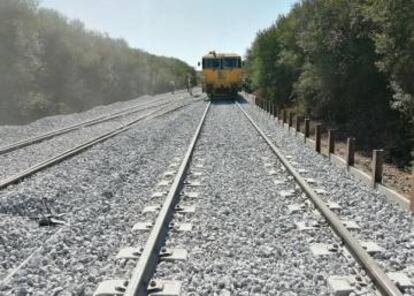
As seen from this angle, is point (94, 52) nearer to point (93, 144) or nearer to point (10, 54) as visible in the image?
point (10, 54)

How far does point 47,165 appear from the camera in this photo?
1076 centimetres

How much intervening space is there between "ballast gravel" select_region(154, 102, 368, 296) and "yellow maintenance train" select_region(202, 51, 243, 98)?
27621mm

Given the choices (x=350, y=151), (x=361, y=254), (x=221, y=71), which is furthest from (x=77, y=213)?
(x=221, y=71)

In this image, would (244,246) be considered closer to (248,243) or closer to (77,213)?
(248,243)

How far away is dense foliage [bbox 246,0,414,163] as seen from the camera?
12359 millimetres

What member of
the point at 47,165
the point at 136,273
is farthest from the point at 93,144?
the point at 136,273

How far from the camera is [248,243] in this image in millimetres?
5734

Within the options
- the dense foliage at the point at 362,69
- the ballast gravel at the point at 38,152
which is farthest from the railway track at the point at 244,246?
the dense foliage at the point at 362,69

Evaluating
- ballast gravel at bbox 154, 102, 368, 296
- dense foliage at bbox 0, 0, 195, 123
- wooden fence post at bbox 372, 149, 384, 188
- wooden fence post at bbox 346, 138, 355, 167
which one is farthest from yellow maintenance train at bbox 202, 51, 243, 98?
wooden fence post at bbox 372, 149, 384, 188

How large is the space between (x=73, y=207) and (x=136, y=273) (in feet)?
10.5

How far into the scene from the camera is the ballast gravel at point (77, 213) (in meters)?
4.82

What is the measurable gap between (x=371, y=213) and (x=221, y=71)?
30669 mm

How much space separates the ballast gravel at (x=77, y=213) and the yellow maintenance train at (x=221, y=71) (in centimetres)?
2419

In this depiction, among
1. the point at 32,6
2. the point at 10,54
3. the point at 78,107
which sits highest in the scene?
the point at 32,6
